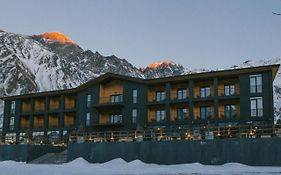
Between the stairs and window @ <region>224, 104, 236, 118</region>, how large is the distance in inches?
820

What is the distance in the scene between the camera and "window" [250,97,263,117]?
49.4 meters

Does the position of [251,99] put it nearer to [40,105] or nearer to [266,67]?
[266,67]

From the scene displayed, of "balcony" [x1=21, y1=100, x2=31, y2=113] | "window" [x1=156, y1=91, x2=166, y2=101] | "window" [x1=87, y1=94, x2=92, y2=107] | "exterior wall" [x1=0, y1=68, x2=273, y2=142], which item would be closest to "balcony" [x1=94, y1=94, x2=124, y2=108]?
"exterior wall" [x1=0, y1=68, x2=273, y2=142]

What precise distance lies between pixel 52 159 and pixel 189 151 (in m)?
18.8

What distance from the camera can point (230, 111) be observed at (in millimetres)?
52594

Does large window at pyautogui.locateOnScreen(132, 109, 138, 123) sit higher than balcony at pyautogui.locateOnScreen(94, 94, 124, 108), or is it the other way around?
balcony at pyautogui.locateOnScreen(94, 94, 124, 108)

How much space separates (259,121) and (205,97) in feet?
25.4

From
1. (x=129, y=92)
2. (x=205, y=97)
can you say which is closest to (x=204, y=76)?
(x=205, y=97)

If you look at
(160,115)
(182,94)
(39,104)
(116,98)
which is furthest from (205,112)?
(39,104)

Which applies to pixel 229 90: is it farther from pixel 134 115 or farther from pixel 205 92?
pixel 134 115

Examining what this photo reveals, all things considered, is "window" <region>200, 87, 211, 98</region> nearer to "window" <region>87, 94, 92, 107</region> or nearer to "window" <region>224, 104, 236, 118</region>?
"window" <region>224, 104, 236, 118</region>

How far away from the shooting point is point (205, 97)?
53.5m

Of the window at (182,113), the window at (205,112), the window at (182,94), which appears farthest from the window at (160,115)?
the window at (205,112)

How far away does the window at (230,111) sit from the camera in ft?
171
